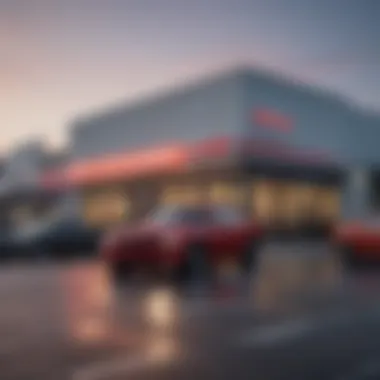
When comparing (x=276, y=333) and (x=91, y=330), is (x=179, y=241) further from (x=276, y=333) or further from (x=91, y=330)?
(x=276, y=333)

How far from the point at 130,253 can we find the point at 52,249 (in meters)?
3.11

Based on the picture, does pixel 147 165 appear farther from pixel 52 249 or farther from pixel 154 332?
pixel 52 249

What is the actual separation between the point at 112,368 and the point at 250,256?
6.69 metres

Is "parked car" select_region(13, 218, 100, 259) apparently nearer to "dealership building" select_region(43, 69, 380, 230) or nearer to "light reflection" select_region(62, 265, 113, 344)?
"light reflection" select_region(62, 265, 113, 344)

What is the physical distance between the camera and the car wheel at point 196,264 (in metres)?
9.94

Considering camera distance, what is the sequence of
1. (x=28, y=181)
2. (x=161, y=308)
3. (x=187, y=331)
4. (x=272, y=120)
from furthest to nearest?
1. (x=161, y=308)
2. (x=272, y=120)
3. (x=187, y=331)
4. (x=28, y=181)

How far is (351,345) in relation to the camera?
543 centimetres

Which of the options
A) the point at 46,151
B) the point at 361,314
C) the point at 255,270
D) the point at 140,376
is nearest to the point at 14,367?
the point at 140,376

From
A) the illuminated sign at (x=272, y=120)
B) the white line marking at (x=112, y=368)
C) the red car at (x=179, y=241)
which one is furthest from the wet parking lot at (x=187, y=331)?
the illuminated sign at (x=272, y=120)

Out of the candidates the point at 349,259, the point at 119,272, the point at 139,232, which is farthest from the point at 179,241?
the point at 349,259

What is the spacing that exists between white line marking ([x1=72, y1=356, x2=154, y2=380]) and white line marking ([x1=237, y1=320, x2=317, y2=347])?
38.8 inches

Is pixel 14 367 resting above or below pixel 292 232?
below

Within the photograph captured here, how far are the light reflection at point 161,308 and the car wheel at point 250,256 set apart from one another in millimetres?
2220

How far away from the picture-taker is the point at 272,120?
6.31 metres
